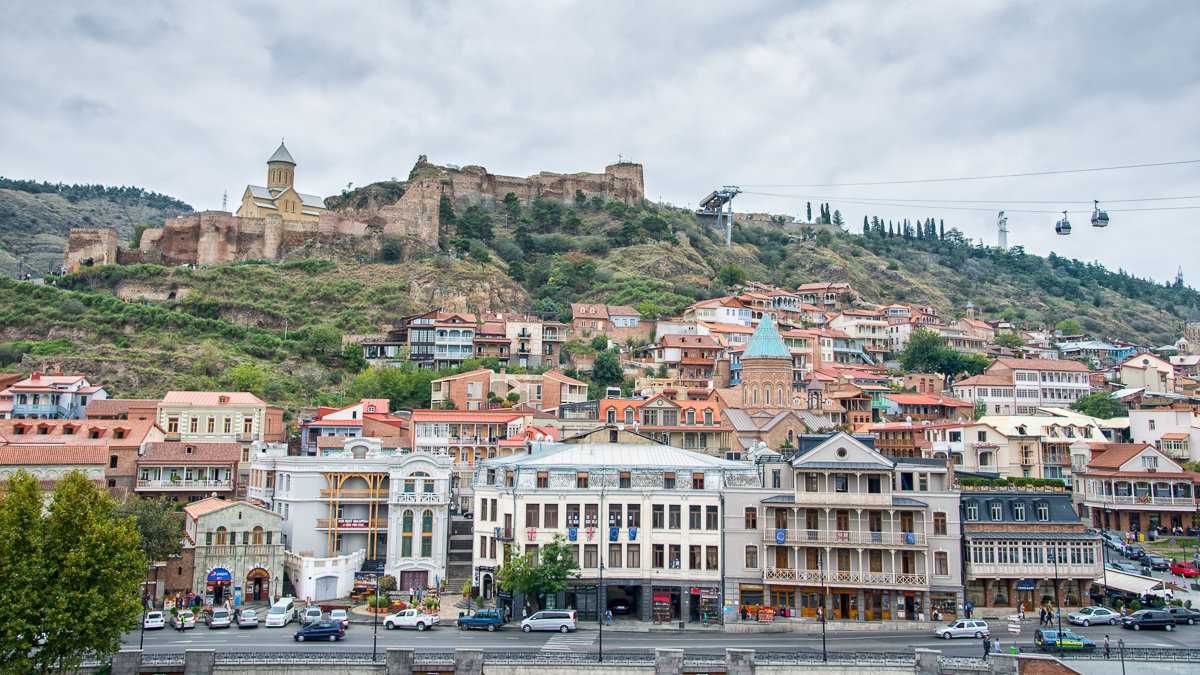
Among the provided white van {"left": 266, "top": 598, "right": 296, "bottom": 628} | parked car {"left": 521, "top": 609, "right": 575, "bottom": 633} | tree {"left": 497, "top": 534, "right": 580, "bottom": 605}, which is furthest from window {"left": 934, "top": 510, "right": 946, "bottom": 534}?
white van {"left": 266, "top": 598, "right": 296, "bottom": 628}

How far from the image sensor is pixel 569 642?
35.4 m

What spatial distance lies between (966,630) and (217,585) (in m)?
33.2

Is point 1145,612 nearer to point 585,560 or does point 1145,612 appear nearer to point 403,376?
point 585,560

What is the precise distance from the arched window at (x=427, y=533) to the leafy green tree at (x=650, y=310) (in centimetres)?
5351

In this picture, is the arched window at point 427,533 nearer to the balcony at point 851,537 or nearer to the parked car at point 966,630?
the balcony at point 851,537

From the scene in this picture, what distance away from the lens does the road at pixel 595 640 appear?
34406mm

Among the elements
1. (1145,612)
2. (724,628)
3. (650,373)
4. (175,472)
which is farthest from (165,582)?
(650,373)

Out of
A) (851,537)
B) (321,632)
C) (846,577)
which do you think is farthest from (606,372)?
(321,632)

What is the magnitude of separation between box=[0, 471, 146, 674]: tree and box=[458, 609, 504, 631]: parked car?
12.5 m

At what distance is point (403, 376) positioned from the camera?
76.4m

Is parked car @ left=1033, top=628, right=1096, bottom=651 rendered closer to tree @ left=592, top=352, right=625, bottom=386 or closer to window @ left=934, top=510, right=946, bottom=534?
window @ left=934, top=510, right=946, bottom=534

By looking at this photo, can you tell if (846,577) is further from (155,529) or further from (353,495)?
(155,529)

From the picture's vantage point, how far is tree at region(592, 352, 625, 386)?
3305 inches

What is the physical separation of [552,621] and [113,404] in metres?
37.5
